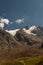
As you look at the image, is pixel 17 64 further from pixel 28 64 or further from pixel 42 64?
pixel 42 64

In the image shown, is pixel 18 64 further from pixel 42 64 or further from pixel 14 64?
pixel 42 64

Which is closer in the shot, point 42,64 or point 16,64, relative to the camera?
A: point 42,64

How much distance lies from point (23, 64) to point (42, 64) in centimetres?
5582

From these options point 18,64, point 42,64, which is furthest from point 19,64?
point 42,64

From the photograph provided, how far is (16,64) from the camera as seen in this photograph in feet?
602

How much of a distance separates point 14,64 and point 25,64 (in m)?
10.1

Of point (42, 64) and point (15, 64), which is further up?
point (15, 64)

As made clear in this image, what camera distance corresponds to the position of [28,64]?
18200 cm

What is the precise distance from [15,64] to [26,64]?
9.77 m

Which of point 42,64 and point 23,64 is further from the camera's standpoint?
point 23,64

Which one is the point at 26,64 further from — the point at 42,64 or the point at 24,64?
the point at 42,64

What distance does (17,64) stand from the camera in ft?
606

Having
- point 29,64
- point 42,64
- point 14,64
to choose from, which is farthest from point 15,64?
point 42,64

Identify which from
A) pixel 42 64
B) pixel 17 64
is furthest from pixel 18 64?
pixel 42 64
